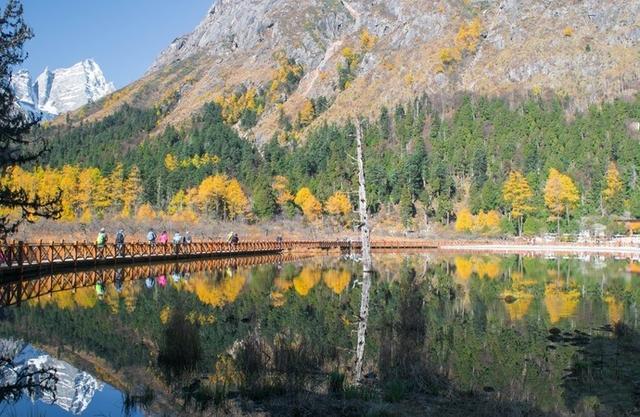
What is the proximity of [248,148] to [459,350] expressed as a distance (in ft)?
444

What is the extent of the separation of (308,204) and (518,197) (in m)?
36.3

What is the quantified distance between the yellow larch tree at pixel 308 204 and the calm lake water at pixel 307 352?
79.5 meters

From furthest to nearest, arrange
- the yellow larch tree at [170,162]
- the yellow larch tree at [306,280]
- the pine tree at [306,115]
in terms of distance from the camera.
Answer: the pine tree at [306,115] → the yellow larch tree at [170,162] → the yellow larch tree at [306,280]

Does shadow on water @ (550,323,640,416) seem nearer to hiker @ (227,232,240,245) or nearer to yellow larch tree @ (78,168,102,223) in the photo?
hiker @ (227,232,240,245)

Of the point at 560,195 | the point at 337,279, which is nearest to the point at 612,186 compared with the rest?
the point at 560,195

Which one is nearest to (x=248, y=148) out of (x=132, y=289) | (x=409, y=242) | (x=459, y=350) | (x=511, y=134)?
(x=511, y=134)

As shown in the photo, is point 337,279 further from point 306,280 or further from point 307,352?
point 307,352

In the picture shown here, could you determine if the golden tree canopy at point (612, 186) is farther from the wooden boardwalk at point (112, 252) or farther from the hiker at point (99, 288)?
the hiker at point (99, 288)

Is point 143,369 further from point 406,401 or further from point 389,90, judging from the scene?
point 389,90

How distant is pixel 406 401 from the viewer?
9.13m

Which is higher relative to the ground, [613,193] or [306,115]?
[306,115]

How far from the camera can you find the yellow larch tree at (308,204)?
10262 centimetres

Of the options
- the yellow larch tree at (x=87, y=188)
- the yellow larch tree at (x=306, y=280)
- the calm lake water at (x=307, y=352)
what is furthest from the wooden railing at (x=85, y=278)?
the yellow larch tree at (x=87, y=188)

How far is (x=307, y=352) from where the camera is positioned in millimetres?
11484
